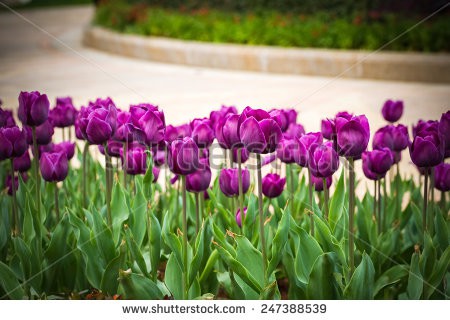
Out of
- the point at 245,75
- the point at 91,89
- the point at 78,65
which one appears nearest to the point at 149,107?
the point at 91,89

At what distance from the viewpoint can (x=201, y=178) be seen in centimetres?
205

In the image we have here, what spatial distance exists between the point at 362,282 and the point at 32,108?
3.74 feet

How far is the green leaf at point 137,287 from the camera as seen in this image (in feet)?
6.48

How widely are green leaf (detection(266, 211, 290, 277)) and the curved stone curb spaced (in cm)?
581

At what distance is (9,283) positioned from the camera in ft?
7.04

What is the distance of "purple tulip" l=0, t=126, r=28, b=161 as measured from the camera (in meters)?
2.22

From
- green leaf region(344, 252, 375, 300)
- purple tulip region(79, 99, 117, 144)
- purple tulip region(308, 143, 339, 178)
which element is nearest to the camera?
green leaf region(344, 252, 375, 300)

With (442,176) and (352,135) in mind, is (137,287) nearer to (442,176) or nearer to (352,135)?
(352,135)

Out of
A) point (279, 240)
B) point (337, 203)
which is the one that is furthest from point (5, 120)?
point (337, 203)

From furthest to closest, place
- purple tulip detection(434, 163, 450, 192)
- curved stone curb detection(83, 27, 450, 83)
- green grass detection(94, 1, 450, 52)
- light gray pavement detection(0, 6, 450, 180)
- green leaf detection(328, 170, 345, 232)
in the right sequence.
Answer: green grass detection(94, 1, 450, 52)
curved stone curb detection(83, 27, 450, 83)
light gray pavement detection(0, 6, 450, 180)
purple tulip detection(434, 163, 450, 192)
green leaf detection(328, 170, 345, 232)

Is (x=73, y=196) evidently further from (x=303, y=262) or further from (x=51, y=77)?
(x=51, y=77)

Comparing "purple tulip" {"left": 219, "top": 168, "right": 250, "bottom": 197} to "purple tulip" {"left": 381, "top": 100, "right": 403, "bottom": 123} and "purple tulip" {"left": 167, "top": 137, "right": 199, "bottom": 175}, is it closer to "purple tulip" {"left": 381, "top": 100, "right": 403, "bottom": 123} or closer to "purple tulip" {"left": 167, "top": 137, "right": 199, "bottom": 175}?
"purple tulip" {"left": 167, "top": 137, "right": 199, "bottom": 175}

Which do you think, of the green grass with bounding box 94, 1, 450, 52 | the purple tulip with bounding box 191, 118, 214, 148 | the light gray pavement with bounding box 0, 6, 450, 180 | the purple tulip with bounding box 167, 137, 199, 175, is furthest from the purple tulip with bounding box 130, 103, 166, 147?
the green grass with bounding box 94, 1, 450, 52

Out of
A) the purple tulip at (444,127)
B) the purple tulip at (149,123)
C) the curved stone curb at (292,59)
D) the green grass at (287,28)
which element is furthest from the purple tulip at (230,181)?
the green grass at (287,28)
